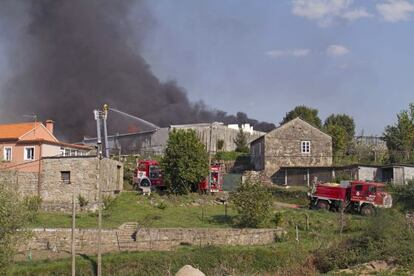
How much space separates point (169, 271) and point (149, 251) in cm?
281

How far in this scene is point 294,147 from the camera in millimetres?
60750

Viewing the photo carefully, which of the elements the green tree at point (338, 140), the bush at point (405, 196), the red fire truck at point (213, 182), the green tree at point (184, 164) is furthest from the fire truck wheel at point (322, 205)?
the green tree at point (338, 140)

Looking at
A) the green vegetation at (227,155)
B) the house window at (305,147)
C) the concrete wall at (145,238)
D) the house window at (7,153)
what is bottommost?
the concrete wall at (145,238)

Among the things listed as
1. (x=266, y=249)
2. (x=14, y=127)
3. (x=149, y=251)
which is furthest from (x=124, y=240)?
(x=14, y=127)

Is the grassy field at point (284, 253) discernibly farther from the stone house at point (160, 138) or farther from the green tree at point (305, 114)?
the green tree at point (305, 114)

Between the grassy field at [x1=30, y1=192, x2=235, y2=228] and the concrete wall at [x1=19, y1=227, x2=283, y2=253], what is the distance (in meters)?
2.00

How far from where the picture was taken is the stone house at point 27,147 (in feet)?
161

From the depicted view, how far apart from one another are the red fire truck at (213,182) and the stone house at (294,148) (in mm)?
8359

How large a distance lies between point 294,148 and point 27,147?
25.2 meters

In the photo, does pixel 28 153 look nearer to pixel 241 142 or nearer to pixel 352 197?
pixel 352 197

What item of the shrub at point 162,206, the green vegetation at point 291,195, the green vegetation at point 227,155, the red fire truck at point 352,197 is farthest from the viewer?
the green vegetation at point 227,155

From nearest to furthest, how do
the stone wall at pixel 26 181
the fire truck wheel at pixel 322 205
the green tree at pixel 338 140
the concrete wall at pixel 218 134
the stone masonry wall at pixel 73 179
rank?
the fire truck wheel at pixel 322 205, the stone masonry wall at pixel 73 179, the stone wall at pixel 26 181, the green tree at pixel 338 140, the concrete wall at pixel 218 134

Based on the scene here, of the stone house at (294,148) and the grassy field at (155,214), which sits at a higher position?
the stone house at (294,148)

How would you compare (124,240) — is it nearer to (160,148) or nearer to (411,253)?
(411,253)
